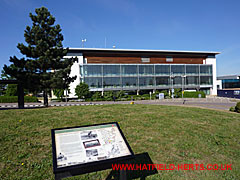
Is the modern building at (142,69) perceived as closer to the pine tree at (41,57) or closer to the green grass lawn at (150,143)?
the pine tree at (41,57)

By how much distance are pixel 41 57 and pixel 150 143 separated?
16639 millimetres

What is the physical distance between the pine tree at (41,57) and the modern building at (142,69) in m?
28.5

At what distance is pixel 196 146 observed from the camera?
22.3 ft

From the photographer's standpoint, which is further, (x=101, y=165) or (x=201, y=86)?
(x=201, y=86)

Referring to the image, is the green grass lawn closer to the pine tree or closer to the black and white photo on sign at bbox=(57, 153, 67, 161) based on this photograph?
the black and white photo on sign at bbox=(57, 153, 67, 161)

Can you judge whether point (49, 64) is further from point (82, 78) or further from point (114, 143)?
point (82, 78)

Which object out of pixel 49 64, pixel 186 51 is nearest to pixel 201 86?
pixel 186 51

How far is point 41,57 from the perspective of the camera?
61.5 ft

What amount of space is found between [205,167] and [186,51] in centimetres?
6057

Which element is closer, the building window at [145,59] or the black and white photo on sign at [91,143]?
the black and white photo on sign at [91,143]

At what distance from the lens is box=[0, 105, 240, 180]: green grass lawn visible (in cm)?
507

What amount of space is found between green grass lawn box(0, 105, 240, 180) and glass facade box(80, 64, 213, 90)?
40122 mm

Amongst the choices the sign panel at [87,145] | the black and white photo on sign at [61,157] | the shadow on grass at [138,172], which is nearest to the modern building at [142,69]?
the shadow on grass at [138,172]

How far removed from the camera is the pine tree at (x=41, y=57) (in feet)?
62.2
